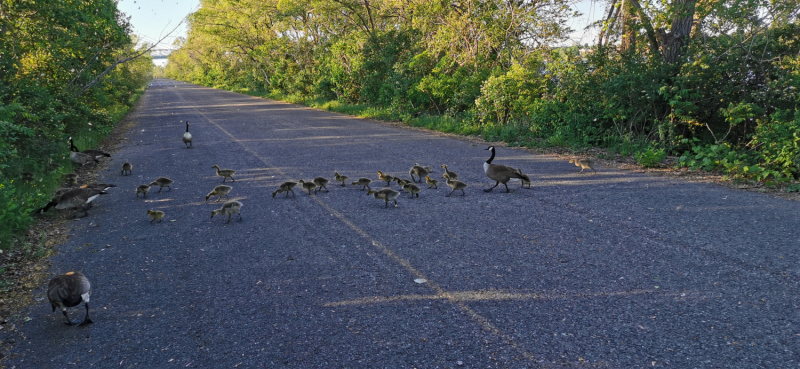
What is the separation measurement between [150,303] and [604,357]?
4.24 metres

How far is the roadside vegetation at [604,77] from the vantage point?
977 cm

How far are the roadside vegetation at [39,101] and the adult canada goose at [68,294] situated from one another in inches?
95.5

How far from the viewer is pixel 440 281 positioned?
4906 millimetres

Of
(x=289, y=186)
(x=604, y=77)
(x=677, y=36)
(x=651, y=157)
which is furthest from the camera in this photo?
(x=604, y=77)

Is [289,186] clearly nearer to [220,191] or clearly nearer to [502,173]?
[220,191]

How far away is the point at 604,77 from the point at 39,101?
567 inches

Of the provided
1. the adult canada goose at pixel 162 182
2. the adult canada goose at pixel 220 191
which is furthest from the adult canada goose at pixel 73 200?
the adult canada goose at pixel 220 191

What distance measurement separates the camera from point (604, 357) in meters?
3.54

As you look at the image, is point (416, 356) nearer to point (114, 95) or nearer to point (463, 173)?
point (463, 173)

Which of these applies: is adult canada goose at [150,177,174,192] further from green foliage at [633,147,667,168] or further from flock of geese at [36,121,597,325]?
green foliage at [633,147,667,168]

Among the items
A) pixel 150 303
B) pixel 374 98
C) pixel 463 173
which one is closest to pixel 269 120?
pixel 374 98

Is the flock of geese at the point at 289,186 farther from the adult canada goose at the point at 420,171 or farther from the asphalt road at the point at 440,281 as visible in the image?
the asphalt road at the point at 440,281

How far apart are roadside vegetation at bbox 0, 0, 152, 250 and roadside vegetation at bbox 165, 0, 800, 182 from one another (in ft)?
38.3

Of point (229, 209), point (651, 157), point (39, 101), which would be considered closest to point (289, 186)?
point (229, 209)
